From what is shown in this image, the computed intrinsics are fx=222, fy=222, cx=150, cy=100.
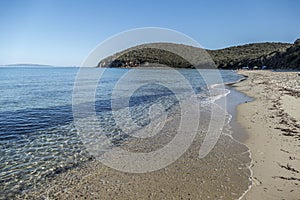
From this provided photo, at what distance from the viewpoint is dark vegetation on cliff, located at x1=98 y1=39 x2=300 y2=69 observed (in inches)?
2871

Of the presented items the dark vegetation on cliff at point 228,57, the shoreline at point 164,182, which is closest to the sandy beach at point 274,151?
the shoreline at point 164,182

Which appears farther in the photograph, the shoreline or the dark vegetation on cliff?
the dark vegetation on cliff

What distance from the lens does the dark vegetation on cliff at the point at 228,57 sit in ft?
239

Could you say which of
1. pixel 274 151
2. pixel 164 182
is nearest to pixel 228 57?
pixel 274 151

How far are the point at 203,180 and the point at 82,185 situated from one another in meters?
3.03

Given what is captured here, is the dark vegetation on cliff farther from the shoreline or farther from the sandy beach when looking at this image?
the shoreline

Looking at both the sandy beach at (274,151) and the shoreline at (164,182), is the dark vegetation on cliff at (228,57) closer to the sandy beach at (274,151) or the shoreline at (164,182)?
the sandy beach at (274,151)

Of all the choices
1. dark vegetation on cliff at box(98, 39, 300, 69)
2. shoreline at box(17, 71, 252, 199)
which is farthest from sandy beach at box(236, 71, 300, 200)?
dark vegetation on cliff at box(98, 39, 300, 69)

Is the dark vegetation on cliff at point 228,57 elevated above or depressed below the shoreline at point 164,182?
above

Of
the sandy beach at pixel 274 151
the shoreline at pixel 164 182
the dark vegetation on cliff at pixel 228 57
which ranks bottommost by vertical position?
the shoreline at pixel 164 182

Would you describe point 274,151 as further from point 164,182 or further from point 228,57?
point 228,57

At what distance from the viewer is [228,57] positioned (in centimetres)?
14375

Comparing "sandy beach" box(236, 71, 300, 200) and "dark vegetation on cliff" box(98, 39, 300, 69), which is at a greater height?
"dark vegetation on cliff" box(98, 39, 300, 69)

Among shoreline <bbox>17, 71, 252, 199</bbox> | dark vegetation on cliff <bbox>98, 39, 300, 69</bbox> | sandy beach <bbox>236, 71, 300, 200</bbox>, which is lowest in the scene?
shoreline <bbox>17, 71, 252, 199</bbox>
